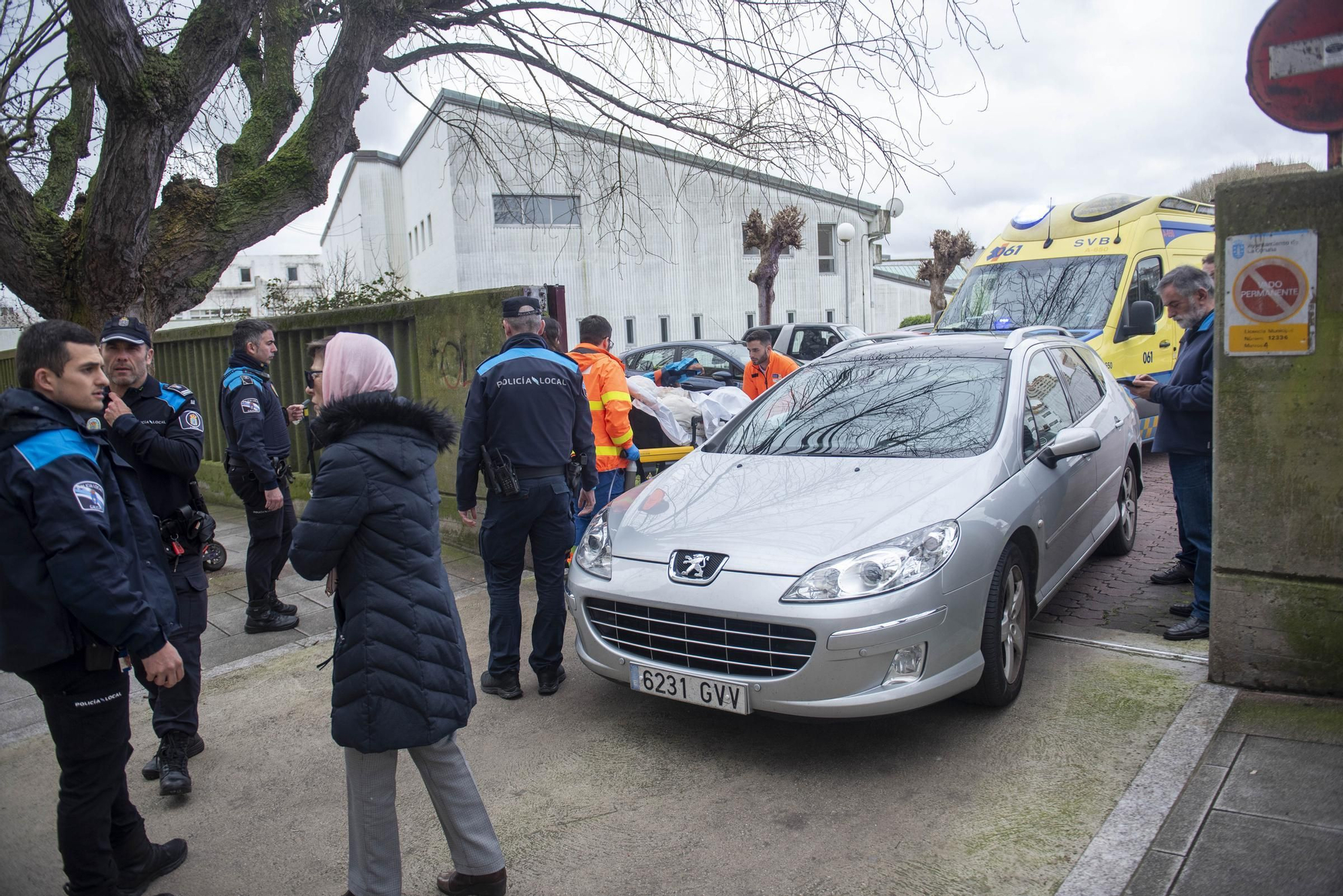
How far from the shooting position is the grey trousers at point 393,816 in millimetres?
2738

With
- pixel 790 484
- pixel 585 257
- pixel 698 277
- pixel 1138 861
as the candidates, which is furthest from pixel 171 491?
pixel 698 277

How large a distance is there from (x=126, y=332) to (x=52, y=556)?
5.69 feet

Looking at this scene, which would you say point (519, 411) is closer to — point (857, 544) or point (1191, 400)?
point (857, 544)

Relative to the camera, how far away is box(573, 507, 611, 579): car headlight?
4.17 metres

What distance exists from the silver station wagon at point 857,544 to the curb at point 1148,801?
65 cm

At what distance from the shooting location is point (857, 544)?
3629mm

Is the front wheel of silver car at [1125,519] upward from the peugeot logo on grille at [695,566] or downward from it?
downward

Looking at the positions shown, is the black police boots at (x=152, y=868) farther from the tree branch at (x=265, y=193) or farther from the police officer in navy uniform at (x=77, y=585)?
the tree branch at (x=265, y=193)

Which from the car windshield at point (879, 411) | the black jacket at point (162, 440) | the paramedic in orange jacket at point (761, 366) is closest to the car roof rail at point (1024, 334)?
the car windshield at point (879, 411)

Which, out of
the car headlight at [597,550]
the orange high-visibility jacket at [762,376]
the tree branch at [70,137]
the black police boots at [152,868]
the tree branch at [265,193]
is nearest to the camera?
the black police boots at [152,868]

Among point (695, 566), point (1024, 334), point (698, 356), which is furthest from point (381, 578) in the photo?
point (698, 356)

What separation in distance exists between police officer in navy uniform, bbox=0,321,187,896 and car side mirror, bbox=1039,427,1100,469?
3639mm

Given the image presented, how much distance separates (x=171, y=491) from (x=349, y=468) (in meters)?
1.70

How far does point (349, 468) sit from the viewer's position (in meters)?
2.69
